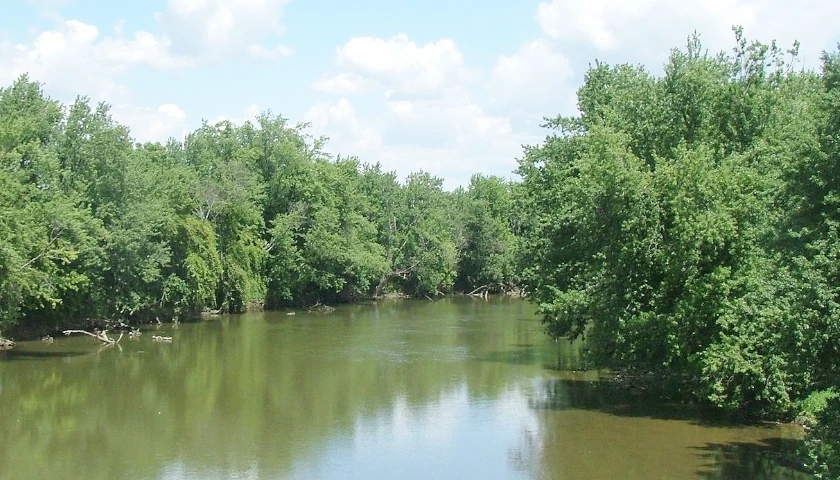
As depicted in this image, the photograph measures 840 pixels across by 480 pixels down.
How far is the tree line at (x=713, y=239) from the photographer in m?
15.8

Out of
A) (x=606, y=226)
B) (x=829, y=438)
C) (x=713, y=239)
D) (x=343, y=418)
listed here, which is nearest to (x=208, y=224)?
(x=343, y=418)

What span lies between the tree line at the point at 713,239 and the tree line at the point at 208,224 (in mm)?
11123

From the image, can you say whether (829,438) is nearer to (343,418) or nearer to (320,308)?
(343,418)

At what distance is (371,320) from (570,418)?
29.5 meters

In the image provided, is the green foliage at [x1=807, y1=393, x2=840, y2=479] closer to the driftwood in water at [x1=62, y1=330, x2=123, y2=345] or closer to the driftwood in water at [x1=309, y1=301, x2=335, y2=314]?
the driftwood in water at [x1=62, y1=330, x2=123, y2=345]

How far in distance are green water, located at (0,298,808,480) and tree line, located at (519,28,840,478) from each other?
2036 millimetres

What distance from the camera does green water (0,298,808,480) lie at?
63.9ft

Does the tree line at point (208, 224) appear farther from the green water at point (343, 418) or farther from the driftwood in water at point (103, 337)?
the green water at point (343, 418)

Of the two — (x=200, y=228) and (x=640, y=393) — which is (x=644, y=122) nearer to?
(x=640, y=393)

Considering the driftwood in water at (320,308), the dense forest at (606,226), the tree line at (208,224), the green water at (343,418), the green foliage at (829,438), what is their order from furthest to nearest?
the driftwood in water at (320,308), the tree line at (208,224), the green water at (343,418), the dense forest at (606,226), the green foliage at (829,438)

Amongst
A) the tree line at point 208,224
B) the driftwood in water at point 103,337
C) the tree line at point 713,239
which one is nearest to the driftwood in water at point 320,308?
the tree line at point 208,224

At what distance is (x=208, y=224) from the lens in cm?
4984

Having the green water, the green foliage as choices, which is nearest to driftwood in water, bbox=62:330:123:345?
the green water

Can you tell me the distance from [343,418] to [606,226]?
10.1m
